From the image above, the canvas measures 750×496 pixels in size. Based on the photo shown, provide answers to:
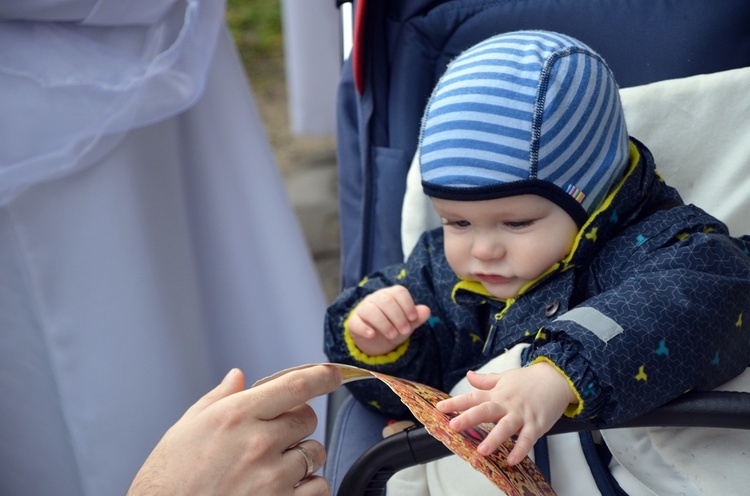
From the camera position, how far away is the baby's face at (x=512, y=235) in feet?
3.50

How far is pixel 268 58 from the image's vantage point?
464 centimetres

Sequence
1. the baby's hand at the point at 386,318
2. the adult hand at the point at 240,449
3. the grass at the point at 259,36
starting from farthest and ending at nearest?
1. the grass at the point at 259,36
2. the baby's hand at the point at 386,318
3. the adult hand at the point at 240,449

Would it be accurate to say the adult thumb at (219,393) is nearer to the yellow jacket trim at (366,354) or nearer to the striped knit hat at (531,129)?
the yellow jacket trim at (366,354)

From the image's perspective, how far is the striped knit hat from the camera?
3.43ft

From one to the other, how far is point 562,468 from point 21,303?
36.1 inches

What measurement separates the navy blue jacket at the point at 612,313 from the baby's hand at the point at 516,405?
0.02 meters

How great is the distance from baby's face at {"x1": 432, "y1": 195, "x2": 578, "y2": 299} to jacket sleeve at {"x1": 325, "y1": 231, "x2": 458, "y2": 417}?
160 millimetres

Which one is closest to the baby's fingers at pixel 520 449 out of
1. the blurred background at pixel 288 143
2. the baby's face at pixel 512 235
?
the baby's face at pixel 512 235

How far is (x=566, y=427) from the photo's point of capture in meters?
0.90

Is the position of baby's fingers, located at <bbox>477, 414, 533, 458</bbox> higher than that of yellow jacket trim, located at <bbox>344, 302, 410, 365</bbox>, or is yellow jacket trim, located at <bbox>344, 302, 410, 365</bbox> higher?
baby's fingers, located at <bbox>477, 414, 533, 458</bbox>

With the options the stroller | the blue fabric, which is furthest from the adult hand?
the blue fabric

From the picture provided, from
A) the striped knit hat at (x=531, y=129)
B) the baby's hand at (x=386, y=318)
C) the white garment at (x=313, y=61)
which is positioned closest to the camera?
the striped knit hat at (x=531, y=129)

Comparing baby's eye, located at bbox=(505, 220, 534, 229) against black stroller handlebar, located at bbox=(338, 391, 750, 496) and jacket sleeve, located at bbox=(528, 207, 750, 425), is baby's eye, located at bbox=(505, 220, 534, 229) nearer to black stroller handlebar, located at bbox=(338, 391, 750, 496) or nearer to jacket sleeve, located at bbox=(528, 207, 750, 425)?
jacket sleeve, located at bbox=(528, 207, 750, 425)

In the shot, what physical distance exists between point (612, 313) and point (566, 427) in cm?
14
